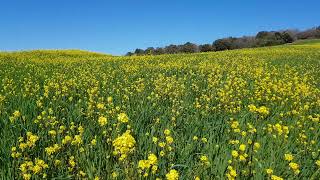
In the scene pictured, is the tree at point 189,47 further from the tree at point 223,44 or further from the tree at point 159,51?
the tree at point 223,44

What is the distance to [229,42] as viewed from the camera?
267ft

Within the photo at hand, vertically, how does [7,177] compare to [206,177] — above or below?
above

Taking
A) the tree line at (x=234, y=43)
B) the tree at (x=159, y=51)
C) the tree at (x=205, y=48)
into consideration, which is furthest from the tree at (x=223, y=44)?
the tree at (x=159, y=51)

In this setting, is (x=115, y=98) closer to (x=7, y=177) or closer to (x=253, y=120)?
(x=253, y=120)

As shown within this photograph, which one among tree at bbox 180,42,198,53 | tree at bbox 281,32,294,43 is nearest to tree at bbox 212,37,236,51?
tree at bbox 180,42,198,53

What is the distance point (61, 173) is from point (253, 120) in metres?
4.18

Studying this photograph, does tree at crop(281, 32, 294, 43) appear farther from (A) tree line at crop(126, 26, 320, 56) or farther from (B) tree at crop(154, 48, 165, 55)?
(B) tree at crop(154, 48, 165, 55)

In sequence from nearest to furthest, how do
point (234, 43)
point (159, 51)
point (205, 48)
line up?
1. point (159, 51)
2. point (205, 48)
3. point (234, 43)

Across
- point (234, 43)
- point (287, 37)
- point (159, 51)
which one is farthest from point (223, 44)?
point (159, 51)

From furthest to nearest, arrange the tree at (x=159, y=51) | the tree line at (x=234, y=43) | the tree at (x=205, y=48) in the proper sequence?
the tree at (x=205, y=48) → the tree line at (x=234, y=43) → the tree at (x=159, y=51)

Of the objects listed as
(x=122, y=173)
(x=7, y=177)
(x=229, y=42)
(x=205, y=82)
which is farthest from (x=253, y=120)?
(x=229, y=42)

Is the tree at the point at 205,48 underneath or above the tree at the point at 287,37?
underneath

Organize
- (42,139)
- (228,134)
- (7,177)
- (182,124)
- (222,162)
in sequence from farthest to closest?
(182,124), (228,134), (42,139), (222,162), (7,177)

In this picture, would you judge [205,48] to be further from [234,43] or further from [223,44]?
[234,43]
